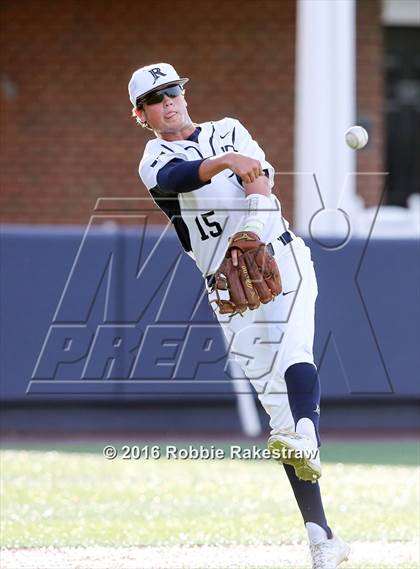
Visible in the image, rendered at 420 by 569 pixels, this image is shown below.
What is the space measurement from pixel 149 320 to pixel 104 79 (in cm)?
407

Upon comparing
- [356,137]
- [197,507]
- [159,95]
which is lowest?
[197,507]

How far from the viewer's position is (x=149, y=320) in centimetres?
923

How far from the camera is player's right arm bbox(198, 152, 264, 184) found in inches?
182

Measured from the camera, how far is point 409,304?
9.28m

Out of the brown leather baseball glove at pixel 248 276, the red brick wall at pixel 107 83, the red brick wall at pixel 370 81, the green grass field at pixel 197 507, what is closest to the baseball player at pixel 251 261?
the brown leather baseball glove at pixel 248 276

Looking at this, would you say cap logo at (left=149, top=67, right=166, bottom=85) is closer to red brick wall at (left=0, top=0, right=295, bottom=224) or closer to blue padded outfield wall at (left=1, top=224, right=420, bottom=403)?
blue padded outfield wall at (left=1, top=224, right=420, bottom=403)

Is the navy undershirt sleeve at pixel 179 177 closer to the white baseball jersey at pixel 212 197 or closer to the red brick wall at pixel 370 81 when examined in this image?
the white baseball jersey at pixel 212 197

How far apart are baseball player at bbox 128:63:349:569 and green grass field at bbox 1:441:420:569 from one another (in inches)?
30.6

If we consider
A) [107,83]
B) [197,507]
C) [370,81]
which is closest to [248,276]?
[197,507]

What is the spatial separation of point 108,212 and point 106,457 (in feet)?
13.5

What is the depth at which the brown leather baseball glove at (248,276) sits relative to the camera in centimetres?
488

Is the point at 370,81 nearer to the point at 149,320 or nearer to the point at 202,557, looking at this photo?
the point at 149,320

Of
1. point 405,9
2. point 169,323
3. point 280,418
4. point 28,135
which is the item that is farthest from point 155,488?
point 405,9

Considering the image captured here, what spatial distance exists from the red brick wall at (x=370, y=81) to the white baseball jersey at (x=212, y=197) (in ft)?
24.2
